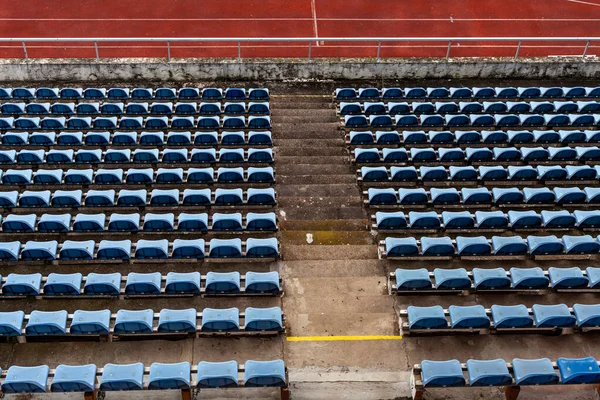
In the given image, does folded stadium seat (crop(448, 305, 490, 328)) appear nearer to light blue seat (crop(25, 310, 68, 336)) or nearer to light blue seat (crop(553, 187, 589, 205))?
light blue seat (crop(553, 187, 589, 205))

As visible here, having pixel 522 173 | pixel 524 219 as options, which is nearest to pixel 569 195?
pixel 522 173

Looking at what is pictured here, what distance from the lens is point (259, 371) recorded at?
35.5 ft

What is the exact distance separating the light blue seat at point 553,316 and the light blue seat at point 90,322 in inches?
329

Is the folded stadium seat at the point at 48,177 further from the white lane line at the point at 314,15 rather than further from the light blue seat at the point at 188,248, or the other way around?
the white lane line at the point at 314,15

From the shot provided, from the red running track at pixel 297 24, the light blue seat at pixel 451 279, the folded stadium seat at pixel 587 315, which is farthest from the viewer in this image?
the red running track at pixel 297 24

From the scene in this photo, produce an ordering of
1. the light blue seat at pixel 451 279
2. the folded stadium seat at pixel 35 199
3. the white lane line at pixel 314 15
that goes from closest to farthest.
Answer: the light blue seat at pixel 451 279 → the folded stadium seat at pixel 35 199 → the white lane line at pixel 314 15

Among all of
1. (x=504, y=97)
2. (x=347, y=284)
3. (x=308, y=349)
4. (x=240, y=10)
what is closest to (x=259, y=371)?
(x=308, y=349)

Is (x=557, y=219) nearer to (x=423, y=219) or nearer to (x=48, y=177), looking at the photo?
(x=423, y=219)

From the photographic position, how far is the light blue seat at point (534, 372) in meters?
10.9

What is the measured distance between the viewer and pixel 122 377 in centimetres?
1077

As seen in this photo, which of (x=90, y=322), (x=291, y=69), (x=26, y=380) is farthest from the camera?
(x=291, y=69)

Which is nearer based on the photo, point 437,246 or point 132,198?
point 437,246

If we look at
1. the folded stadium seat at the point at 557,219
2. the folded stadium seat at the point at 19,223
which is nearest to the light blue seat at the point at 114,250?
the folded stadium seat at the point at 19,223

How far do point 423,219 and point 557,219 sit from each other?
124 inches
